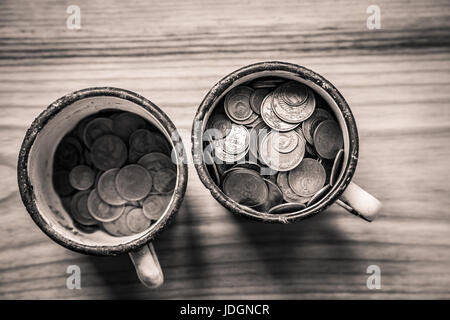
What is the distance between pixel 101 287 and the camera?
1.92 feet

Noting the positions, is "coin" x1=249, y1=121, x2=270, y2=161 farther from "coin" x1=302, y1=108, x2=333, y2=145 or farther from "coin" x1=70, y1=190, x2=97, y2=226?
"coin" x1=70, y1=190, x2=97, y2=226

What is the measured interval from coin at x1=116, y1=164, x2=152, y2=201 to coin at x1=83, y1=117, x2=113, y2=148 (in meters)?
0.05

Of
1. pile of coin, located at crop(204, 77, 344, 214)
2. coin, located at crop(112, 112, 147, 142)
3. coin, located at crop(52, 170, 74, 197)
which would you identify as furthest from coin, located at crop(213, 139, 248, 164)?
coin, located at crop(52, 170, 74, 197)

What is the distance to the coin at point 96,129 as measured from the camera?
51 cm

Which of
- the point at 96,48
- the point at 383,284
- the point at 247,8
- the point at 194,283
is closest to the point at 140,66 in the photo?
the point at 96,48

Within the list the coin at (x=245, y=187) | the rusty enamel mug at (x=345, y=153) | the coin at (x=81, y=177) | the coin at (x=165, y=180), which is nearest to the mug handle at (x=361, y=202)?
the rusty enamel mug at (x=345, y=153)

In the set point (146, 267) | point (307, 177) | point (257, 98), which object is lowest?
point (146, 267)

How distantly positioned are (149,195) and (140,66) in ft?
0.64

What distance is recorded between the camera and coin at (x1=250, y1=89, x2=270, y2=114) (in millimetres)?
500

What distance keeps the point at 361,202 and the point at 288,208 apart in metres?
0.08

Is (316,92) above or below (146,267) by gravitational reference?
above

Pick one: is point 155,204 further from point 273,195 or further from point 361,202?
point 361,202

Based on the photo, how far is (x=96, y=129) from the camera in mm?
513

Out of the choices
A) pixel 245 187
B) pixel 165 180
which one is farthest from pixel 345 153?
pixel 165 180
